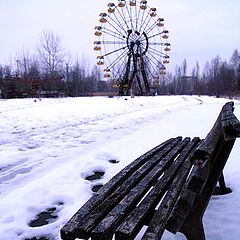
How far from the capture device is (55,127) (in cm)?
896

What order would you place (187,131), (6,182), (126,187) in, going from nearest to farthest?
(126,187), (6,182), (187,131)

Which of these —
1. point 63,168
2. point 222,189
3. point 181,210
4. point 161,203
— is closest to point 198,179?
point 181,210

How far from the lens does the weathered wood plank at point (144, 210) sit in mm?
1836

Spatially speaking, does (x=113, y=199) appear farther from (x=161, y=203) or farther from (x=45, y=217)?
(x=45, y=217)

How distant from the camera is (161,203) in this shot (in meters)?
2.34

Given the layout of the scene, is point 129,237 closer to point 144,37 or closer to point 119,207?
point 119,207

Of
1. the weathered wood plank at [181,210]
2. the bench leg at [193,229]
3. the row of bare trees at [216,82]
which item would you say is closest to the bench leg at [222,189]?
the bench leg at [193,229]

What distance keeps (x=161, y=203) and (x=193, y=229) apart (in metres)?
0.30

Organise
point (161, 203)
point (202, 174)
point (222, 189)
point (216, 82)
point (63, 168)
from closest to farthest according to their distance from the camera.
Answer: point (202, 174), point (161, 203), point (222, 189), point (63, 168), point (216, 82)

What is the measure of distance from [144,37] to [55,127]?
2378cm

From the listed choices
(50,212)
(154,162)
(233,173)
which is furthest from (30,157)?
(233,173)

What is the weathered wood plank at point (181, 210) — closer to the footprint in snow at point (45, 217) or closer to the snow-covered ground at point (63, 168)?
the snow-covered ground at point (63, 168)

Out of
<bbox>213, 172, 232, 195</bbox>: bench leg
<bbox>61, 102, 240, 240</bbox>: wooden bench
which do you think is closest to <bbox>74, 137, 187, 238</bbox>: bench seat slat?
<bbox>61, 102, 240, 240</bbox>: wooden bench

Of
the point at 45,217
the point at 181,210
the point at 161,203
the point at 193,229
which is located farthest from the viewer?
the point at 45,217
